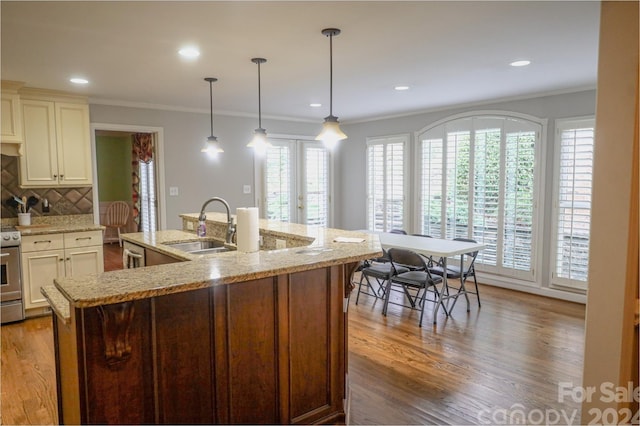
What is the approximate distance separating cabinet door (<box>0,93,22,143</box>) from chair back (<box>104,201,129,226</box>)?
4.53 meters

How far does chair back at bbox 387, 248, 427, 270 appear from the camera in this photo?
403 cm

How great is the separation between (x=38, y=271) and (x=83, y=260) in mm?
418

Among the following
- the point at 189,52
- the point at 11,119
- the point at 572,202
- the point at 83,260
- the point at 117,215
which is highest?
the point at 189,52

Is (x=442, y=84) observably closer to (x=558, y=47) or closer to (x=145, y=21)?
(x=558, y=47)

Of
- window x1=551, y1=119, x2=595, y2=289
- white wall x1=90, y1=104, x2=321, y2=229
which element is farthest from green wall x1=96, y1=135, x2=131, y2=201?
window x1=551, y1=119, x2=595, y2=289

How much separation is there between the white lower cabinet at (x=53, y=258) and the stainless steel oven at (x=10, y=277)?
8 cm

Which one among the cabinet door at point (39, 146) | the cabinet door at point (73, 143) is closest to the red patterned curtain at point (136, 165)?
the cabinet door at point (73, 143)

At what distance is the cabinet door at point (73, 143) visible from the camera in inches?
181

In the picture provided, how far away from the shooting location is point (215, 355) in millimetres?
1868

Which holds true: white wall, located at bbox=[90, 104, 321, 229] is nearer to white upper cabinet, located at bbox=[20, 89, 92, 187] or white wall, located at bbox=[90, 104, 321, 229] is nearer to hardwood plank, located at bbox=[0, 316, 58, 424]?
white upper cabinet, located at bbox=[20, 89, 92, 187]

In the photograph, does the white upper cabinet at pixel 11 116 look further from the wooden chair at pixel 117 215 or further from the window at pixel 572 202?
the window at pixel 572 202

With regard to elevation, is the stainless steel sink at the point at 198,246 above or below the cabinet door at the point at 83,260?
above

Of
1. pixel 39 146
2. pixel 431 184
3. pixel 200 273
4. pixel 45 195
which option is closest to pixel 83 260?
pixel 45 195

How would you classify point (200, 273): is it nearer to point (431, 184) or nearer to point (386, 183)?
point (431, 184)
